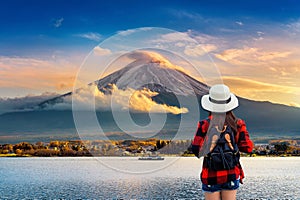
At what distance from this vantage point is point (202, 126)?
144 inches

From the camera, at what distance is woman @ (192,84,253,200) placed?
3.63m

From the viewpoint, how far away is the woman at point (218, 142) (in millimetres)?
3629

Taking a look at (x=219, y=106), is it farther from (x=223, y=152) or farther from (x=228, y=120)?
(x=223, y=152)

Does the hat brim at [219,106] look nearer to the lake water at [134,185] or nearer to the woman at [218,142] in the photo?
the woman at [218,142]

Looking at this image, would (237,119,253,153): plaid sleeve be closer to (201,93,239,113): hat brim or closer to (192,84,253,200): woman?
(192,84,253,200): woman

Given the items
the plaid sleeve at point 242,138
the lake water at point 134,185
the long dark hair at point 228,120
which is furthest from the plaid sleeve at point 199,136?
the lake water at point 134,185

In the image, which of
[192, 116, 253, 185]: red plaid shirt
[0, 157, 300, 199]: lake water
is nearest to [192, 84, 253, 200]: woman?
[192, 116, 253, 185]: red plaid shirt

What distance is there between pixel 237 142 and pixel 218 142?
180mm

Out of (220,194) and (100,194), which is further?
(100,194)

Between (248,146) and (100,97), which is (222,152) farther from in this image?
(100,97)

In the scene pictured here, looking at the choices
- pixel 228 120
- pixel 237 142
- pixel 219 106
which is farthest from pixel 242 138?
Answer: pixel 219 106

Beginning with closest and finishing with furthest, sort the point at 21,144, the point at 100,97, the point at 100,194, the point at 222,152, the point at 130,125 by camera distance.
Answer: the point at 222,152
the point at 130,125
the point at 100,97
the point at 100,194
the point at 21,144

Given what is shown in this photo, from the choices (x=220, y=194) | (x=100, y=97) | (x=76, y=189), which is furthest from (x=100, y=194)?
(x=220, y=194)

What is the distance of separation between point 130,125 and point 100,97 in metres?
1.82
